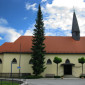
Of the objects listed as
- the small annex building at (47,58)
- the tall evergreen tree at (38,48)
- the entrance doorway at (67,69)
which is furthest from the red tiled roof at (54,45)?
the entrance doorway at (67,69)

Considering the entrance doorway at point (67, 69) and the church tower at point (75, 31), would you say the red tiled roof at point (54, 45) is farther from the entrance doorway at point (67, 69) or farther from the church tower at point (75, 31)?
the entrance doorway at point (67, 69)

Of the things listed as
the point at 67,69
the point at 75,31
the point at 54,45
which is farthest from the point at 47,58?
the point at 75,31

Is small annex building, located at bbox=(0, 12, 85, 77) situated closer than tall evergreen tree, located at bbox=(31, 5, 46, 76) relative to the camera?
No

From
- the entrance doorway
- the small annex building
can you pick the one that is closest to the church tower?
the small annex building

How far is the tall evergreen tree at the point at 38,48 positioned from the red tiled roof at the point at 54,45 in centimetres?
267

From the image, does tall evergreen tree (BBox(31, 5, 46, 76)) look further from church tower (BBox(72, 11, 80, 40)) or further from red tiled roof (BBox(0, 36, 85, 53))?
church tower (BBox(72, 11, 80, 40))

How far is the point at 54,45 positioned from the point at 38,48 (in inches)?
215

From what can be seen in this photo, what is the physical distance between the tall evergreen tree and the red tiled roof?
2.67 m

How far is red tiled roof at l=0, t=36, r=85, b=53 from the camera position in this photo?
27.9 meters

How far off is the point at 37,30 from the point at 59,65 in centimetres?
907

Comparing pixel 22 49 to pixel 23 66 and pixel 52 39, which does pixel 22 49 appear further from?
pixel 52 39

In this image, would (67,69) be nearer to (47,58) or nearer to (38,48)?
(47,58)

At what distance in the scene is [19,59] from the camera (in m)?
27.5

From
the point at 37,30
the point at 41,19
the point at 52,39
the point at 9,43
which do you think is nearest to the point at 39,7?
the point at 41,19
